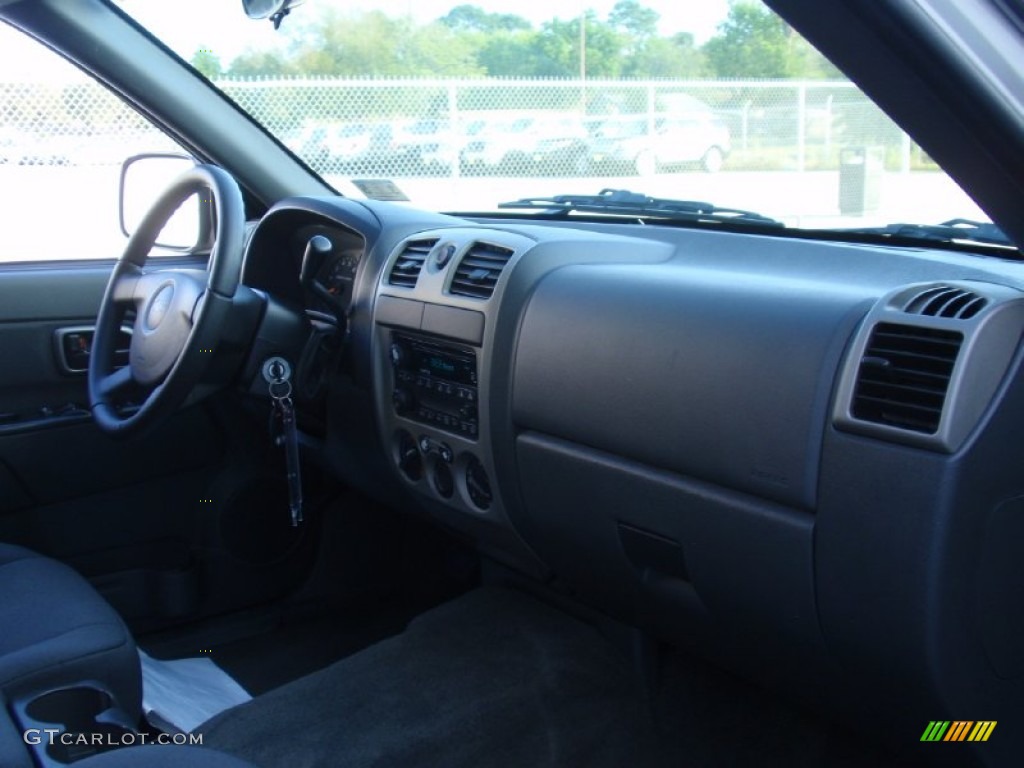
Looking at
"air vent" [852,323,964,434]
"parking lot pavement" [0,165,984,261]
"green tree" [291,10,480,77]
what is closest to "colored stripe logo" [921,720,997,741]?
"air vent" [852,323,964,434]

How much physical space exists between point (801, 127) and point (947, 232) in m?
0.35

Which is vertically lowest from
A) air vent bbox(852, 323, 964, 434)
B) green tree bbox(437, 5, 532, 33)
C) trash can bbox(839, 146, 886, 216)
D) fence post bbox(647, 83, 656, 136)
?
air vent bbox(852, 323, 964, 434)

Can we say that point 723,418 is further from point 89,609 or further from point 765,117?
point 89,609

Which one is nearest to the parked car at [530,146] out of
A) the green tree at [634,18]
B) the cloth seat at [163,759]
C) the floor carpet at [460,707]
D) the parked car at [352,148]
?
the parked car at [352,148]

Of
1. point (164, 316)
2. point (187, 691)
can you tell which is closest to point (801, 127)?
point (164, 316)

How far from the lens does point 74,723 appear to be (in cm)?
194

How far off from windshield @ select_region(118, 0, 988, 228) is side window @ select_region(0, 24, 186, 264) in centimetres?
25

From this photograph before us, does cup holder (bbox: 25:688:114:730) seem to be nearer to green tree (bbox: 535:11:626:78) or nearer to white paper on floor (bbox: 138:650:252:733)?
white paper on floor (bbox: 138:650:252:733)

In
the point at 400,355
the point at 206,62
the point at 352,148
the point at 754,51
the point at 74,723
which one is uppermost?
the point at 206,62

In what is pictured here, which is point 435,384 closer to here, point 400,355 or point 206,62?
point 400,355

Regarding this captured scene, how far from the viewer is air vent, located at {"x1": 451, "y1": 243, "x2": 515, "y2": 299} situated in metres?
2.23

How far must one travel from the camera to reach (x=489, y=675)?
263cm

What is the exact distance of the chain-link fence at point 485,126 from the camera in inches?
90.3

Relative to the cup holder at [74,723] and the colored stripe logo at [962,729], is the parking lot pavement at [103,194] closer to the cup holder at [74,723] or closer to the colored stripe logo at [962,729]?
the colored stripe logo at [962,729]
